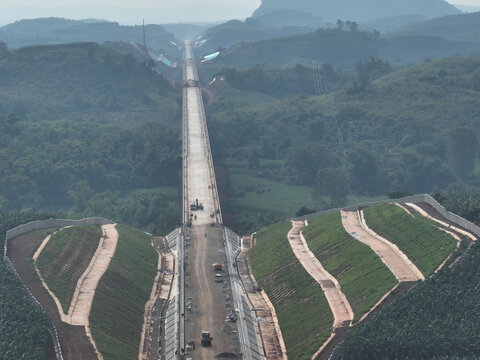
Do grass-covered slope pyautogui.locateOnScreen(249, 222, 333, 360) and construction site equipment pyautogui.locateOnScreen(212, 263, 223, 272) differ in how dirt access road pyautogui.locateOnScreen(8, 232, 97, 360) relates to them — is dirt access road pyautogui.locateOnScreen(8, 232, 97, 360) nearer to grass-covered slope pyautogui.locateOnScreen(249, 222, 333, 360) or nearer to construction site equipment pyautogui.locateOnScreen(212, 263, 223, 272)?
grass-covered slope pyautogui.locateOnScreen(249, 222, 333, 360)

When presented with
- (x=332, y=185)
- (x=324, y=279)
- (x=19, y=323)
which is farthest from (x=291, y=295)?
(x=332, y=185)

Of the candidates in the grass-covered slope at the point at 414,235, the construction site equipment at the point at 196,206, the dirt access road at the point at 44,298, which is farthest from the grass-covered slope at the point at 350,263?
the dirt access road at the point at 44,298

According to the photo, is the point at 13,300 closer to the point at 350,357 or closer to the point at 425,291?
the point at 350,357

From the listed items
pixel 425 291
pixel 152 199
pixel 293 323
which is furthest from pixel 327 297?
pixel 152 199

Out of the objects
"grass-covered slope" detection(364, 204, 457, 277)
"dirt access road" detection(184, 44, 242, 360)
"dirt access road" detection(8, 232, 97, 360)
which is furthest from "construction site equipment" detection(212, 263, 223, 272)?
"dirt access road" detection(8, 232, 97, 360)

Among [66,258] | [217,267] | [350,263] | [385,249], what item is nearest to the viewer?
[350,263]

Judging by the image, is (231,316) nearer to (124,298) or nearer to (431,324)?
(124,298)
